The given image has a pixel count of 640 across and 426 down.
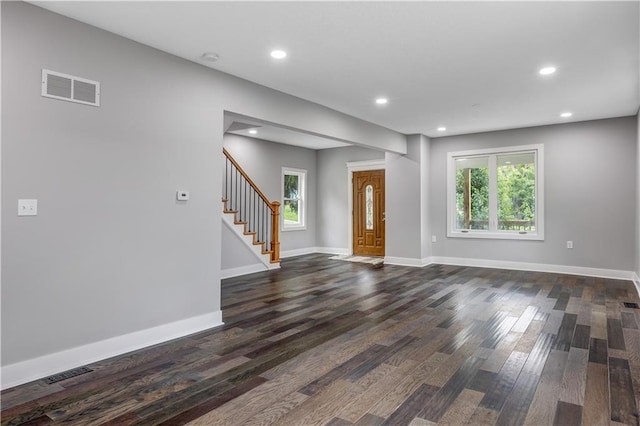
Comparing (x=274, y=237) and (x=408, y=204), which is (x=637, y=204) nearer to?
(x=408, y=204)

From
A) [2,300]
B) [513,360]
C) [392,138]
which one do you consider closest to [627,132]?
[392,138]

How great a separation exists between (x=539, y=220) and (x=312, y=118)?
4609 millimetres

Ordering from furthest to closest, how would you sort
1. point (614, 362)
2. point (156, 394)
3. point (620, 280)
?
point (620, 280), point (614, 362), point (156, 394)

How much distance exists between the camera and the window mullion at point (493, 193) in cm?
739

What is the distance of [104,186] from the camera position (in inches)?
121

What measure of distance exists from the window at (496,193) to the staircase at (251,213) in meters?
3.60

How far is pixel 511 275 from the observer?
258 inches

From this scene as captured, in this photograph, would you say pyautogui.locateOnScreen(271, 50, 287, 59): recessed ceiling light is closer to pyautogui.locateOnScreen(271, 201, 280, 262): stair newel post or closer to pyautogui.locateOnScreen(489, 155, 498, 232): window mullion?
pyautogui.locateOnScreen(271, 201, 280, 262): stair newel post

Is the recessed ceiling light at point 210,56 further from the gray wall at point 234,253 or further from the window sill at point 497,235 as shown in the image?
the window sill at point 497,235

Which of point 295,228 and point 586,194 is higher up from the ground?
point 586,194

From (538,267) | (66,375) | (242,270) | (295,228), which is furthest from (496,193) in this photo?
(66,375)

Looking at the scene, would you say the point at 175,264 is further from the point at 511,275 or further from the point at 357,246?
the point at 357,246

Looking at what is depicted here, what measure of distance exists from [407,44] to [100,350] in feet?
11.8

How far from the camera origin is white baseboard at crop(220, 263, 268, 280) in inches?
258
